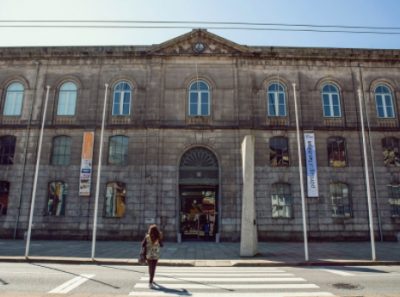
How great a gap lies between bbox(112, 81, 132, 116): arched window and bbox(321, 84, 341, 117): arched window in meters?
15.9

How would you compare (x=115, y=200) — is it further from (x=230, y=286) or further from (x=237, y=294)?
(x=237, y=294)

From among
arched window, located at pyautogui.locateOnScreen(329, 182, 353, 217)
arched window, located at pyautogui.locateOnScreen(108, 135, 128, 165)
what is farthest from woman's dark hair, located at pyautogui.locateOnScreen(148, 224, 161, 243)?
arched window, located at pyautogui.locateOnScreen(329, 182, 353, 217)

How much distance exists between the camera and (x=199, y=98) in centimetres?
2305

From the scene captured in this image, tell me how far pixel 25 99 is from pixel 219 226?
60.6ft

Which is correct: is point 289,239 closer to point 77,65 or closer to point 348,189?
point 348,189

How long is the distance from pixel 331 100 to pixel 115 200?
18.9 m

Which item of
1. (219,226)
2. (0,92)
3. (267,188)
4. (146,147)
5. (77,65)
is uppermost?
(77,65)

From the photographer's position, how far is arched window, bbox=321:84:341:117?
23.4 metres

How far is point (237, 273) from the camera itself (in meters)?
11.0

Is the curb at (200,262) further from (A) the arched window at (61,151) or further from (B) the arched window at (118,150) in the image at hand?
(A) the arched window at (61,151)

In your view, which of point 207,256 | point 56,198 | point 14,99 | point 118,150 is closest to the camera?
point 207,256

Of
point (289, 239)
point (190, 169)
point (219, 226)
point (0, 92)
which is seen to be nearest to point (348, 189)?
point (289, 239)

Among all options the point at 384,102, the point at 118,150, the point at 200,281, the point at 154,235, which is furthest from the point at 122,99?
the point at 384,102

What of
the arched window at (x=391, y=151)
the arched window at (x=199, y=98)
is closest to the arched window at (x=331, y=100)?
the arched window at (x=391, y=151)
